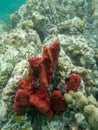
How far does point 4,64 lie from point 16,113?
57.5 inches

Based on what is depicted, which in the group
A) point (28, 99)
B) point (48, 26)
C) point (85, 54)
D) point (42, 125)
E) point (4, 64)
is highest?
point (48, 26)

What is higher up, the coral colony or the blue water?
the blue water

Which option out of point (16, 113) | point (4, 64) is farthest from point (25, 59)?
point (16, 113)

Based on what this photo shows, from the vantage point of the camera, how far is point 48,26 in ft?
29.6

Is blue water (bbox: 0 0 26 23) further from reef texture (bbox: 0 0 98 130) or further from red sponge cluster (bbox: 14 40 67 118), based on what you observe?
red sponge cluster (bbox: 14 40 67 118)

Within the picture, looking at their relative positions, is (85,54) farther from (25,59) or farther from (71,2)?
(71,2)

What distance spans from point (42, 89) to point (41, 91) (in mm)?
48

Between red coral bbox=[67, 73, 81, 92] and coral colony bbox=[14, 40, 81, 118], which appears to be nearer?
coral colony bbox=[14, 40, 81, 118]

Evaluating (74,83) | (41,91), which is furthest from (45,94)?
(74,83)

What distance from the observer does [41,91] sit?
4.13m

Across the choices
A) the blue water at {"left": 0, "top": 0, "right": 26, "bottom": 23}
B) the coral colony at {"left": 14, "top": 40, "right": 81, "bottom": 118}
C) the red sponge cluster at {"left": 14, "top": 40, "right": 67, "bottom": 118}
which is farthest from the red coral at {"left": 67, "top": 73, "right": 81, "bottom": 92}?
the blue water at {"left": 0, "top": 0, "right": 26, "bottom": 23}

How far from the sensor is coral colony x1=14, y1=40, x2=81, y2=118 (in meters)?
4.03

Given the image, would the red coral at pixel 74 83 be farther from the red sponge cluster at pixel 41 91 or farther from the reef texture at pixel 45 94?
the red sponge cluster at pixel 41 91

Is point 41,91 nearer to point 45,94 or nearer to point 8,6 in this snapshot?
point 45,94
